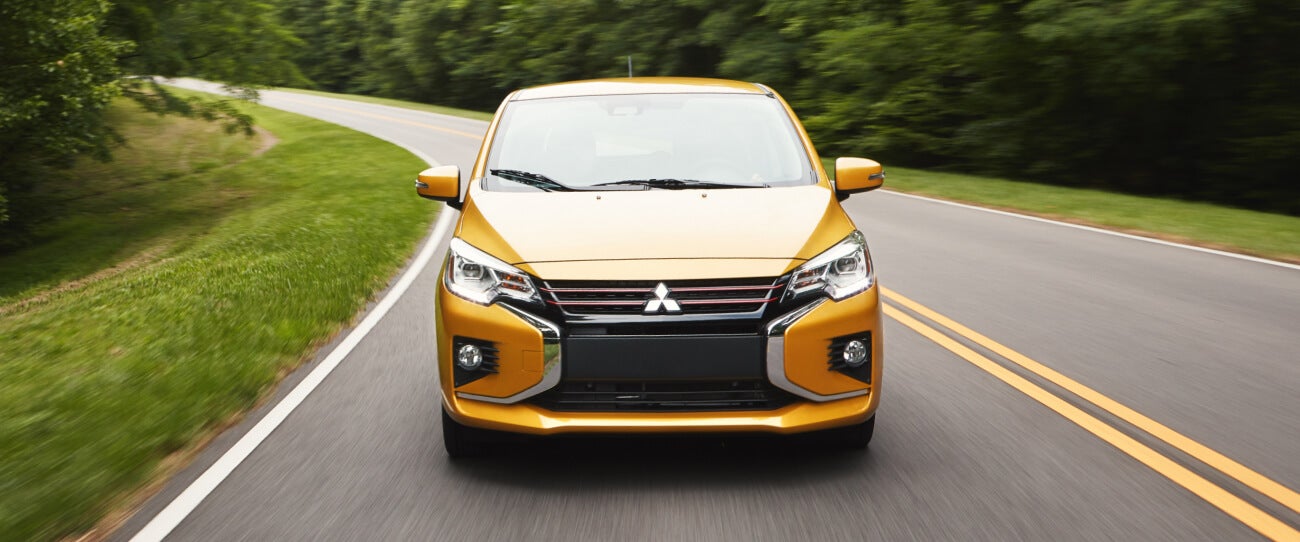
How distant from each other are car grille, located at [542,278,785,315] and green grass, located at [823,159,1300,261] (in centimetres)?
926

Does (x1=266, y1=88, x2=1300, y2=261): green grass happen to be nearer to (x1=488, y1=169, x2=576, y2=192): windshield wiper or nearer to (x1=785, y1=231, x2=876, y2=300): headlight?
(x1=488, y1=169, x2=576, y2=192): windshield wiper

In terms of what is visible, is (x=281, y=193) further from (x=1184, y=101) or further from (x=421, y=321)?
(x=1184, y=101)

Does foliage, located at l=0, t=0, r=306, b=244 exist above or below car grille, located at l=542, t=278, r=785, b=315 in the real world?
above

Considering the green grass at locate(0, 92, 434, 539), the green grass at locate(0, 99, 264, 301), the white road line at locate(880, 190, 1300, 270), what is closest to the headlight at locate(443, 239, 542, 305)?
the green grass at locate(0, 92, 434, 539)

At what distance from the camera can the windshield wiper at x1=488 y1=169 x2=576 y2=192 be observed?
520 centimetres

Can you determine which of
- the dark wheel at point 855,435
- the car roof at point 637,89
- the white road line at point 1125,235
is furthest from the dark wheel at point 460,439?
the white road line at point 1125,235

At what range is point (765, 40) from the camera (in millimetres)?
35656

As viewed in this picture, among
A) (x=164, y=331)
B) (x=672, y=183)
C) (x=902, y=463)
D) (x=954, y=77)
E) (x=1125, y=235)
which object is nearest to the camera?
(x=902, y=463)

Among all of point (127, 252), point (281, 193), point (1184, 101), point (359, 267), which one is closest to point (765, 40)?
point (1184, 101)

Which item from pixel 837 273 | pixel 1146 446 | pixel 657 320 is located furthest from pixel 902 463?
pixel 657 320

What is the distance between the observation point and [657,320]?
4.15 metres

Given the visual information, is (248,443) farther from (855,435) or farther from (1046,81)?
(1046,81)

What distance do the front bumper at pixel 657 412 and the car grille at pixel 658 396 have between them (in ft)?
0.08

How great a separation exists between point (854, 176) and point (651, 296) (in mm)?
1889
